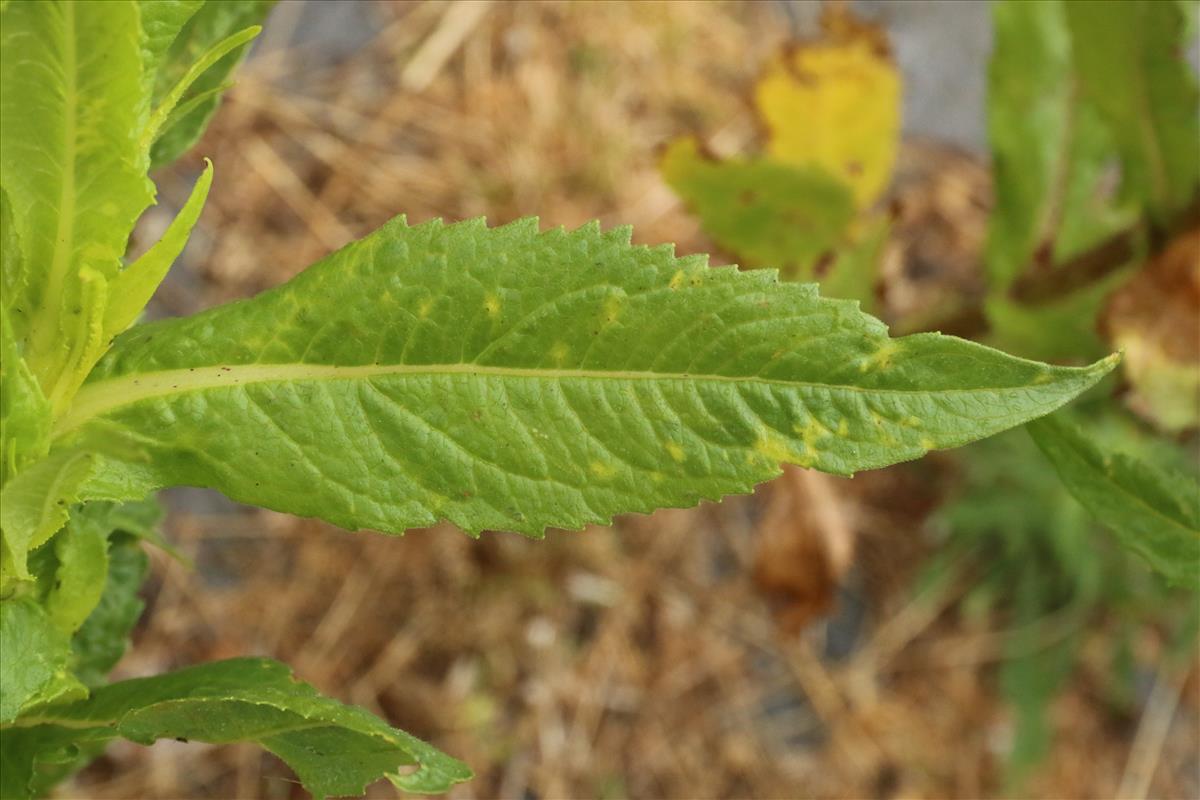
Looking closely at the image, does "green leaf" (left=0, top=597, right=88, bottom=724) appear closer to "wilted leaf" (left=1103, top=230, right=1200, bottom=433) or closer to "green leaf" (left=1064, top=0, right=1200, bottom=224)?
"wilted leaf" (left=1103, top=230, right=1200, bottom=433)

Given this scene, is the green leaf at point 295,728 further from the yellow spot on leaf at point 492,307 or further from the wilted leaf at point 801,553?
the wilted leaf at point 801,553

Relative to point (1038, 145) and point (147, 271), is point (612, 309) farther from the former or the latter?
point (1038, 145)

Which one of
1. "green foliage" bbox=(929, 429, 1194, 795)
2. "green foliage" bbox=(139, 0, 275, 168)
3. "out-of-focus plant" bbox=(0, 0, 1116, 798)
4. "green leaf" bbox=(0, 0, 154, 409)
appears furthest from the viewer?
"green foliage" bbox=(929, 429, 1194, 795)

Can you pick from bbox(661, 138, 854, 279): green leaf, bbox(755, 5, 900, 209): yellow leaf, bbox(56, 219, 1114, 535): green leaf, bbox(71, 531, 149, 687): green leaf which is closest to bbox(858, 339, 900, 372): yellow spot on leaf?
bbox(56, 219, 1114, 535): green leaf

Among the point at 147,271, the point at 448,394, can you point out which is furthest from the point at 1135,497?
the point at 147,271

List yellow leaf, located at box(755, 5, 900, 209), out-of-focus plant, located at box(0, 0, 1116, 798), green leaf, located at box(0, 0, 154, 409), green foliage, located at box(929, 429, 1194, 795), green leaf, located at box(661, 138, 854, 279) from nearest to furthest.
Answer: green leaf, located at box(0, 0, 154, 409) → out-of-focus plant, located at box(0, 0, 1116, 798) → green leaf, located at box(661, 138, 854, 279) → yellow leaf, located at box(755, 5, 900, 209) → green foliage, located at box(929, 429, 1194, 795)

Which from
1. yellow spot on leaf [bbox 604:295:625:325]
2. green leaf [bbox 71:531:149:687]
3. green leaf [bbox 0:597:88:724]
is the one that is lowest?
green leaf [bbox 71:531:149:687]
